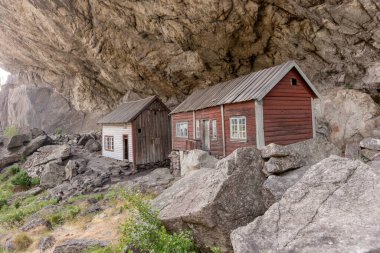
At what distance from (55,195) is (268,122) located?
45.3ft

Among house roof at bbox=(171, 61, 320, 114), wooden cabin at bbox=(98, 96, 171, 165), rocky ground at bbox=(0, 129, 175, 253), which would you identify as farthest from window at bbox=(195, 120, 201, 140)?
wooden cabin at bbox=(98, 96, 171, 165)

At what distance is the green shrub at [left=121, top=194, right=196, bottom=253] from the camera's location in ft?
17.2

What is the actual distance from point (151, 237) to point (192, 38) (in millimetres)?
20265

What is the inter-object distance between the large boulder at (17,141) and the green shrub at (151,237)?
96.0 ft

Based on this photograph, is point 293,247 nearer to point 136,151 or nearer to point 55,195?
point 55,195

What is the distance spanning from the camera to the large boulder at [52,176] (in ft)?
65.6

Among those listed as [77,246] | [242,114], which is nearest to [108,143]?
[242,114]

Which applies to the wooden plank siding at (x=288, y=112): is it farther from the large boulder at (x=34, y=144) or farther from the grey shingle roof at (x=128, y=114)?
the large boulder at (x=34, y=144)

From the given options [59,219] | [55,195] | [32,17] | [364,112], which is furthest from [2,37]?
[364,112]

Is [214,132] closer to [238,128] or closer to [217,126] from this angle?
[217,126]

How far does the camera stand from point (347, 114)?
20172 mm

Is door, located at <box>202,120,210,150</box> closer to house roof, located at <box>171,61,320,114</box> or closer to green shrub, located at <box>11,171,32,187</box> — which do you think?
house roof, located at <box>171,61,320,114</box>

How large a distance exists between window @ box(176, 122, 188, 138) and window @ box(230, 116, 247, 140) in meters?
4.99

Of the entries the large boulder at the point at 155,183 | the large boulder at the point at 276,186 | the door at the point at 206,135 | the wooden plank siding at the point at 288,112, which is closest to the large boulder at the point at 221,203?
the large boulder at the point at 276,186
